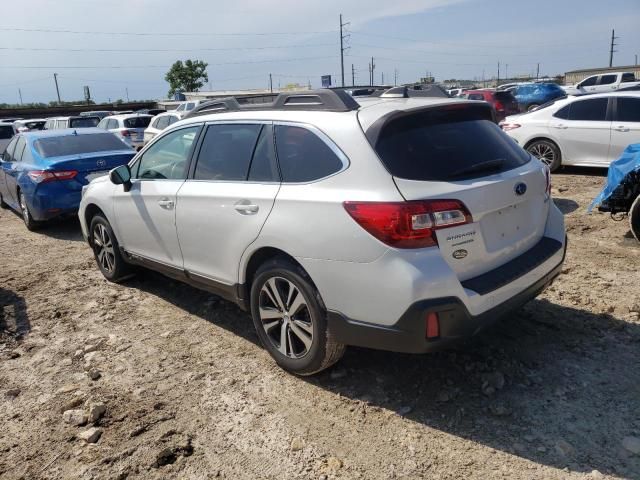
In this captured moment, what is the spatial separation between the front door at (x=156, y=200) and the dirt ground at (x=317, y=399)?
639 mm

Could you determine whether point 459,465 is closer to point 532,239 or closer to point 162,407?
point 532,239

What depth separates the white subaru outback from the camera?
9.07ft

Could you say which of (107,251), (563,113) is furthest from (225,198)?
(563,113)

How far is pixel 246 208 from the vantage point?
349 centimetres

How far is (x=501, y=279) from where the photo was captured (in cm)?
300

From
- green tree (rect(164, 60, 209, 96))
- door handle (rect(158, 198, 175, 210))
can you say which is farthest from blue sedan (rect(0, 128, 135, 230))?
green tree (rect(164, 60, 209, 96))

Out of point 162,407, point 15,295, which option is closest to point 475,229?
point 162,407

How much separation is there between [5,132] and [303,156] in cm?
2034

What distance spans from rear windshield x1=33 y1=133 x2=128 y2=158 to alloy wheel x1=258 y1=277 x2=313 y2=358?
586 cm

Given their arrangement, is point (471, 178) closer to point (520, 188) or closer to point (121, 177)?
point (520, 188)

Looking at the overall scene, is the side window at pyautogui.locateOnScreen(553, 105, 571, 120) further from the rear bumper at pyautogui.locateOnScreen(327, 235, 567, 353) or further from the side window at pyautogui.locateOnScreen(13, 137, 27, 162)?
the side window at pyautogui.locateOnScreen(13, 137, 27, 162)

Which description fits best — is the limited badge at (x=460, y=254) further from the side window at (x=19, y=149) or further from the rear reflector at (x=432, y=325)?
the side window at (x=19, y=149)

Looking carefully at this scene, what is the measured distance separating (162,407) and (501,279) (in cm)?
223

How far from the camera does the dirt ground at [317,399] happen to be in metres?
2.74
